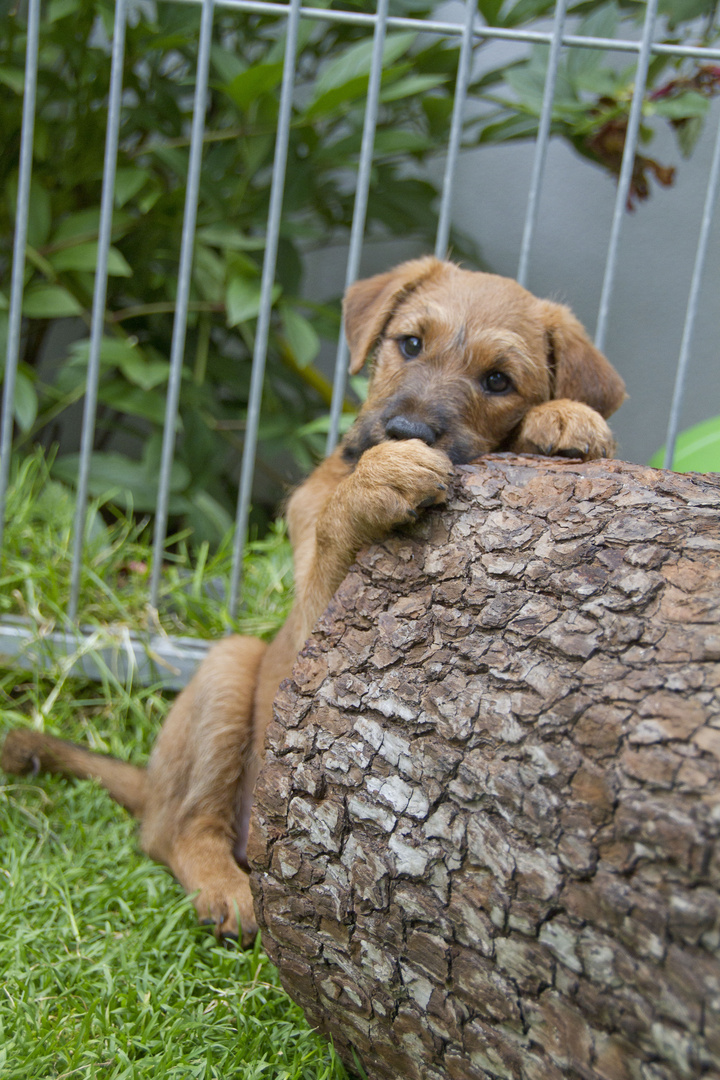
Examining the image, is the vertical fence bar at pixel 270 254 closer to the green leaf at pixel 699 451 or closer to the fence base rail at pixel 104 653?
the fence base rail at pixel 104 653

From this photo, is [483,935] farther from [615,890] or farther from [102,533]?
[102,533]

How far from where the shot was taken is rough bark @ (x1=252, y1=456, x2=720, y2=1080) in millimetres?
1450

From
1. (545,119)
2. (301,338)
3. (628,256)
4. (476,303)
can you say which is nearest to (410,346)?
(476,303)

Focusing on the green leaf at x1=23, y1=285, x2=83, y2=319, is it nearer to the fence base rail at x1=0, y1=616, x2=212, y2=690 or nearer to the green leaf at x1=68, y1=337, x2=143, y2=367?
the green leaf at x1=68, y1=337, x2=143, y2=367

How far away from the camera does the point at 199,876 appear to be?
9.68 ft

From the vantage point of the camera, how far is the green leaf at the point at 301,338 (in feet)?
16.8

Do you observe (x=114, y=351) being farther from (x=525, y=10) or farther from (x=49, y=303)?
(x=525, y=10)

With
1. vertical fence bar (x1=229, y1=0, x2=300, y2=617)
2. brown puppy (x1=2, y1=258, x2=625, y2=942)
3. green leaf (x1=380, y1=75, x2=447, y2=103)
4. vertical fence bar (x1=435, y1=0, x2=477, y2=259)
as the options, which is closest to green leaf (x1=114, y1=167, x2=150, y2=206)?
vertical fence bar (x1=229, y1=0, x2=300, y2=617)

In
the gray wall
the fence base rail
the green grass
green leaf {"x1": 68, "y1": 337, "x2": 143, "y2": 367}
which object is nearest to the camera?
the green grass

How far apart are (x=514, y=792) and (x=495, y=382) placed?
174 cm

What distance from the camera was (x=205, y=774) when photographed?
3213 mm

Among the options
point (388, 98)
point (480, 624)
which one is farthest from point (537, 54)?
point (480, 624)

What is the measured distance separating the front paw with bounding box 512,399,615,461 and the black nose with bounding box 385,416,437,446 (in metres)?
0.37

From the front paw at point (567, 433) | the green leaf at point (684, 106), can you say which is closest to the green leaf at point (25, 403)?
the front paw at point (567, 433)
